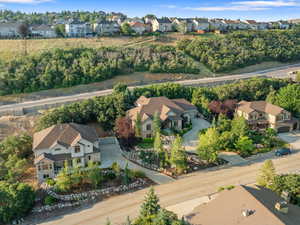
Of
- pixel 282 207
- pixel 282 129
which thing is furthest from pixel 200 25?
pixel 282 207

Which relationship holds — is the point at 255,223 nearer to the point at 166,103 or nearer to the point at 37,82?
the point at 166,103

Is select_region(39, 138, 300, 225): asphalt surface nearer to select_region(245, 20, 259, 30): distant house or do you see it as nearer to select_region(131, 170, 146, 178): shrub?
select_region(131, 170, 146, 178): shrub

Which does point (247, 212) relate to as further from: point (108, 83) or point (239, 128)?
point (108, 83)

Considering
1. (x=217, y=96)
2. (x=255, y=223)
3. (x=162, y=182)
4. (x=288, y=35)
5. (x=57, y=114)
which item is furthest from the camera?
(x=288, y=35)

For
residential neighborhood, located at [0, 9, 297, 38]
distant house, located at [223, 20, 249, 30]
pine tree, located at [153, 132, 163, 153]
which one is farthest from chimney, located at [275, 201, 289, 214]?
distant house, located at [223, 20, 249, 30]

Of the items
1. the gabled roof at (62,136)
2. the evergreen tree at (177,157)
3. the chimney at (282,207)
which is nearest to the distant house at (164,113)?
the gabled roof at (62,136)

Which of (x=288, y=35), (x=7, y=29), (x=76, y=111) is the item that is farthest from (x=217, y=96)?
(x=7, y=29)
